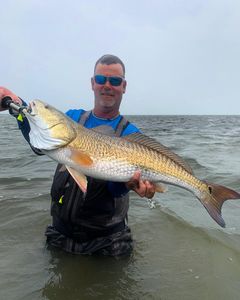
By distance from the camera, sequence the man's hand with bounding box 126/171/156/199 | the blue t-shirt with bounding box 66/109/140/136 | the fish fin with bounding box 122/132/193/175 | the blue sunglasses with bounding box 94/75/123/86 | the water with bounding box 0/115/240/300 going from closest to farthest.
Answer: the man's hand with bounding box 126/171/156/199 → the fish fin with bounding box 122/132/193/175 → the water with bounding box 0/115/240/300 → the blue sunglasses with bounding box 94/75/123/86 → the blue t-shirt with bounding box 66/109/140/136

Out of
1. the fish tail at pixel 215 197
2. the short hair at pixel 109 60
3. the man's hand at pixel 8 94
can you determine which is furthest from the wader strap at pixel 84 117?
the fish tail at pixel 215 197

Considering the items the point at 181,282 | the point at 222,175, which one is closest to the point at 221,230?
the point at 181,282

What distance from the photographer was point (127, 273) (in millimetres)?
5266

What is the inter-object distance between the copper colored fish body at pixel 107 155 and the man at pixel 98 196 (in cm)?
57

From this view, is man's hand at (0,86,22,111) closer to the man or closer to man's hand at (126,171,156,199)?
the man

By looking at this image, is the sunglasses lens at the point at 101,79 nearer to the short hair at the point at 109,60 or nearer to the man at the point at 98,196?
the man at the point at 98,196

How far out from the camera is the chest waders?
16.2 feet

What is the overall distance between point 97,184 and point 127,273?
1340 millimetres

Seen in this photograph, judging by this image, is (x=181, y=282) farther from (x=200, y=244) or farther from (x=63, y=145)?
(x=63, y=145)

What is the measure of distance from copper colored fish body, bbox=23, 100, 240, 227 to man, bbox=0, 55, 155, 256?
0.57 m

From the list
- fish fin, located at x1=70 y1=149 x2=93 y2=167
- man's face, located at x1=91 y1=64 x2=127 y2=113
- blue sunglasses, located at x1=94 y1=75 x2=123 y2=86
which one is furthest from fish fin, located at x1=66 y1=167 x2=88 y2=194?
blue sunglasses, located at x1=94 y1=75 x2=123 y2=86

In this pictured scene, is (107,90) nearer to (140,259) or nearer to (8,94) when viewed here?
(8,94)

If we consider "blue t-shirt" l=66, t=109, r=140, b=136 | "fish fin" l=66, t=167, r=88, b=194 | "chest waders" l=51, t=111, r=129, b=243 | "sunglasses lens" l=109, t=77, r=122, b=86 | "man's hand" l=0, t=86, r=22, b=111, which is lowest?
"chest waders" l=51, t=111, r=129, b=243

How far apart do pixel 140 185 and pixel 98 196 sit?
819 mm
